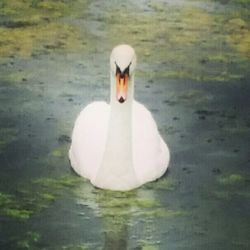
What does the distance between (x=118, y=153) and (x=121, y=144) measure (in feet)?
0.11

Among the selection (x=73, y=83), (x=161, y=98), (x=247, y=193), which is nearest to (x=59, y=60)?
(x=73, y=83)

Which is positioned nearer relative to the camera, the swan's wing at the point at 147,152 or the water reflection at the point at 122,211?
the water reflection at the point at 122,211

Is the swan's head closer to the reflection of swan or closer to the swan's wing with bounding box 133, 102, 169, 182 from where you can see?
the reflection of swan

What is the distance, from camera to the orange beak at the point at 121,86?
3848 millimetres

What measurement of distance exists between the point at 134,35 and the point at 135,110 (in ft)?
4.72

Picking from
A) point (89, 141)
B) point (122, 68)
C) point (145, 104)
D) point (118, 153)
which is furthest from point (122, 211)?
point (145, 104)

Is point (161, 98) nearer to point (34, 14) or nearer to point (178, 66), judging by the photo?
point (178, 66)

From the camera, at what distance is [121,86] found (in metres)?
3.85

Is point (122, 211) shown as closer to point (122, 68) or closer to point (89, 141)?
point (89, 141)

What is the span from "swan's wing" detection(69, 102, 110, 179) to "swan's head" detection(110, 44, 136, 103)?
0.24 metres

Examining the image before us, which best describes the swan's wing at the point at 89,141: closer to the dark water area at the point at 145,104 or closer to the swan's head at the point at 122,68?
the dark water area at the point at 145,104

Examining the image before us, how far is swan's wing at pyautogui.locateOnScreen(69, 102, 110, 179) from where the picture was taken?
4.01 meters

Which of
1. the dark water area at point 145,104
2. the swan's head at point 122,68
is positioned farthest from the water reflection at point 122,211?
the swan's head at point 122,68

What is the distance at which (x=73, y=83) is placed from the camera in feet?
16.0
